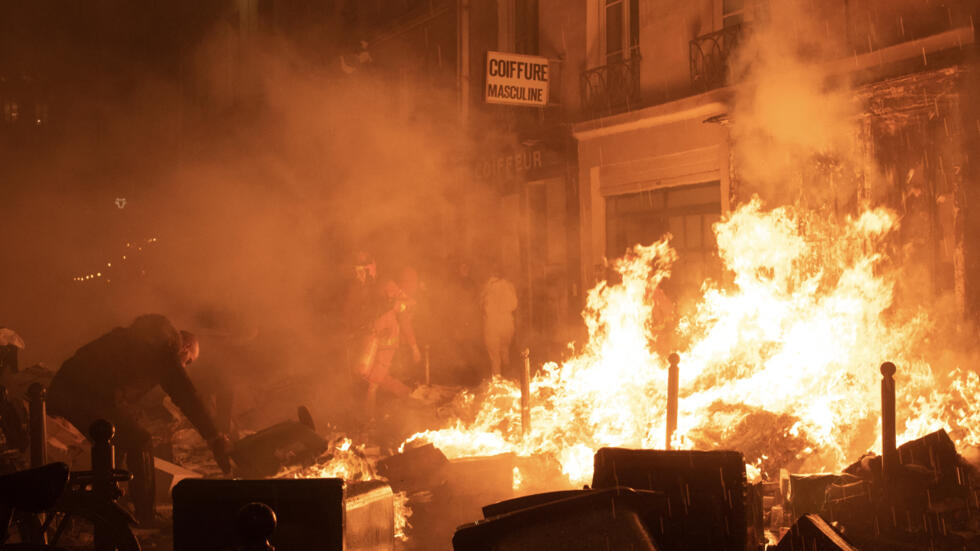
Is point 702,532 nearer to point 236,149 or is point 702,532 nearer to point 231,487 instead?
point 231,487

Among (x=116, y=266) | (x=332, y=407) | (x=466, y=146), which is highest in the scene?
(x=466, y=146)

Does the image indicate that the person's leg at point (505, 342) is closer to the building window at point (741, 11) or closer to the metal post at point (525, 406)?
the metal post at point (525, 406)

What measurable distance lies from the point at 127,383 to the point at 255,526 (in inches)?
152

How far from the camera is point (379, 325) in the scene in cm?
1090

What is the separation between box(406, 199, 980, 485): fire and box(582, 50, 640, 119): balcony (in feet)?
10.1

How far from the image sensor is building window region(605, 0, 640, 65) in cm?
1218

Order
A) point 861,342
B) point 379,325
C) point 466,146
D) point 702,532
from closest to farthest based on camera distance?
point 702,532 → point 861,342 → point 379,325 → point 466,146

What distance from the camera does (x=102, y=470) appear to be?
4.14 metres

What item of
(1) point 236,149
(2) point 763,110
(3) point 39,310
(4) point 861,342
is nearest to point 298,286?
(1) point 236,149

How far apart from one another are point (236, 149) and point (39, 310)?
5.92 m

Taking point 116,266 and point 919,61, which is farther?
point 116,266

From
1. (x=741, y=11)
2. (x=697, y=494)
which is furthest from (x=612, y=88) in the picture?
(x=697, y=494)

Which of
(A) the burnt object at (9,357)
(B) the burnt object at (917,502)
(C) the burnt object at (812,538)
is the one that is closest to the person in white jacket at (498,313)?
(A) the burnt object at (9,357)

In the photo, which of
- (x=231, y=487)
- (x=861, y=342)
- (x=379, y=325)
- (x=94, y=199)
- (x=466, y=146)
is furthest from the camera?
(x=94, y=199)
